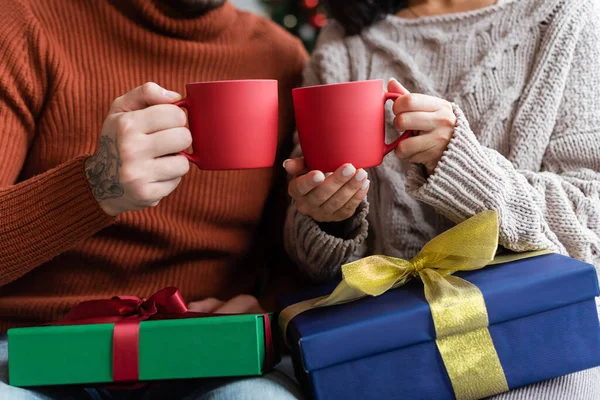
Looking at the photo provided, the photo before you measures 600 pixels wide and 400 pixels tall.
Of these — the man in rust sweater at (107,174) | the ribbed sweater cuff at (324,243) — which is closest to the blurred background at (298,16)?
the man in rust sweater at (107,174)

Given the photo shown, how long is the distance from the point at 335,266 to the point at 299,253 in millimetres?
70

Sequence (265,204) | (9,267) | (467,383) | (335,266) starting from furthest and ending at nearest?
(265,204) → (335,266) → (9,267) → (467,383)

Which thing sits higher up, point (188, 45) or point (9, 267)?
point (188, 45)

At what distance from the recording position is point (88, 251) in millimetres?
1041

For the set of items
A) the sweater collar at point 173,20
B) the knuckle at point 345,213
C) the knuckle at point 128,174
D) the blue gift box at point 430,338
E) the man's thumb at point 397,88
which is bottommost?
the blue gift box at point 430,338

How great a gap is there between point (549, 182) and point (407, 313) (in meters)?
0.37

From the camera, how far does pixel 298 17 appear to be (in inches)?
79.5

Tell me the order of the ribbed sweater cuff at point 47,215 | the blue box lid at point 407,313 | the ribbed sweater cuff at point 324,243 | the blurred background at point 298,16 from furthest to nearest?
the blurred background at point 298,16
the ribbed sweater cuff at point 324,243
the ribbed sweater cuff at point 47,215
the blue box lid at point 407,313

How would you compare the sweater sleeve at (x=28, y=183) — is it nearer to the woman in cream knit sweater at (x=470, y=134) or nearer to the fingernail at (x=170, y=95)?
the fingernail at (x=170, y=95)

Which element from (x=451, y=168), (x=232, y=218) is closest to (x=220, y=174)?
(x=232, y=218)

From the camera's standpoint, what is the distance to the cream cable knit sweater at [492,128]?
87 cm

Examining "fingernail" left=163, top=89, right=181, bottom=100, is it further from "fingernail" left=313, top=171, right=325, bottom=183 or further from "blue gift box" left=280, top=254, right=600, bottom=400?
"blue gift box" left=280, top=254, right=600, bottom=400

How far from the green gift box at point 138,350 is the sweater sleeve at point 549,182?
1.08ft

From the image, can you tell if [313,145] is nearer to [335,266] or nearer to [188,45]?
[335,266]
